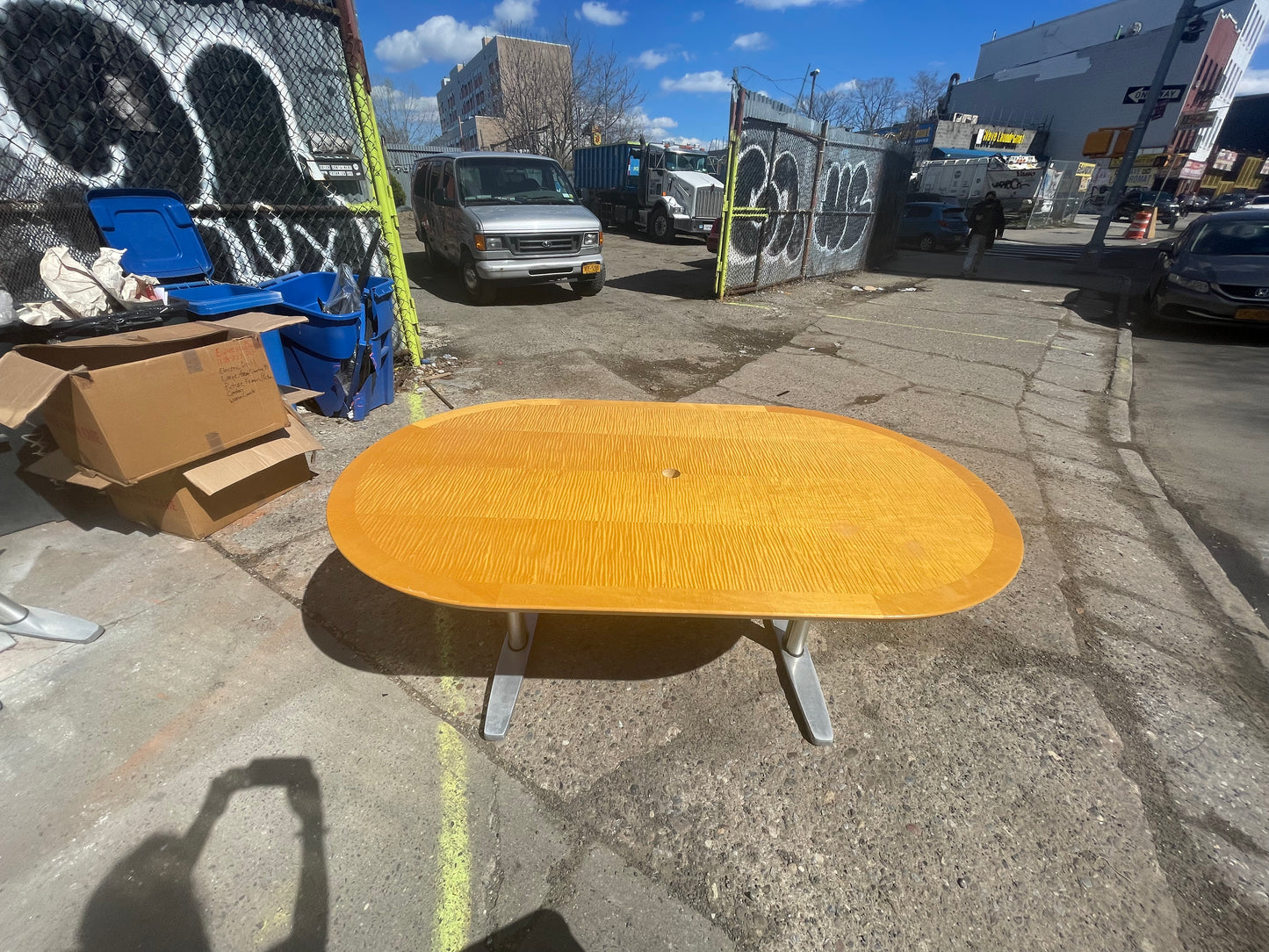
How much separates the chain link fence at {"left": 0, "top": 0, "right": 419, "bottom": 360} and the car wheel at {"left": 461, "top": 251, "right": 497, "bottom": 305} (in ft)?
11.0

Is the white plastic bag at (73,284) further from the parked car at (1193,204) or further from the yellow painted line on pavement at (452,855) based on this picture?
the parked car at (1193,204)

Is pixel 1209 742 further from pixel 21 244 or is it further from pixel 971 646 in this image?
pixel 21 244

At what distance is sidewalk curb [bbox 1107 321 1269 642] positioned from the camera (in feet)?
8.58

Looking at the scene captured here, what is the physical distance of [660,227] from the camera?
16.9 meters

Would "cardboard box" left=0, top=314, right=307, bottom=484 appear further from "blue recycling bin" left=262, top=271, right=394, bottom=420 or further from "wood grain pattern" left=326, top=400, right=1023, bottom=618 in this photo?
"wood grain pattern" left=326, top=400, right=1023, bottom=618

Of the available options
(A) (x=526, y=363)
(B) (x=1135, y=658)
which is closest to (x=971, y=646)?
(B) (x=1135, y=658)

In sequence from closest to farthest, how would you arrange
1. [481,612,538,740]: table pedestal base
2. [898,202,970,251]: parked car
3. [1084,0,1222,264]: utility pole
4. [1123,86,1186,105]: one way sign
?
[481,612,538,740]: table pedestal base, [1084,0,1222,264]: utility pole, [898,202,970,251]: parked car, [1123,86,1186,105]: one way sign

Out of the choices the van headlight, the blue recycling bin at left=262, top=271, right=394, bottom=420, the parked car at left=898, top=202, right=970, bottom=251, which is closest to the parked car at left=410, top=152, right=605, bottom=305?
the blue recycling bin at left=262, top=271, right=394, bottom=420

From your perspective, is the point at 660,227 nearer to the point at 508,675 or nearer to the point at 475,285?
the point at 475,285

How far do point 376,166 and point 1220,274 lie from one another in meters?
10.9

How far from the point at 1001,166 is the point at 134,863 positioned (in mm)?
35748

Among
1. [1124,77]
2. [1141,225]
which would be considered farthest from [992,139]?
[1141,225]

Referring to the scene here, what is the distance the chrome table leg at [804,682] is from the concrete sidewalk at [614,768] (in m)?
0.07

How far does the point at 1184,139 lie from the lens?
42.3 m
